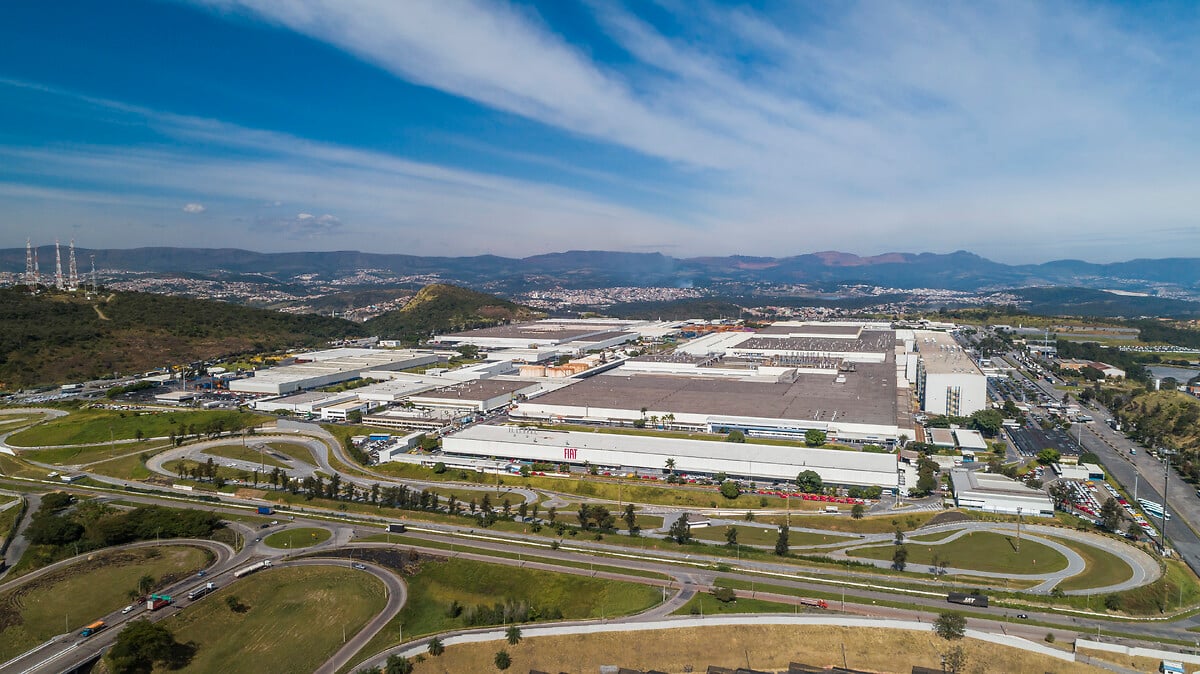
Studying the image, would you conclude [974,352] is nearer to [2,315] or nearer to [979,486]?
[979,486]

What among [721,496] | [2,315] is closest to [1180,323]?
[721,496]

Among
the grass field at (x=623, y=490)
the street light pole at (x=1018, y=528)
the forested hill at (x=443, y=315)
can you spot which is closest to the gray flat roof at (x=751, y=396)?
the street light pole at (x=1018, y=528)

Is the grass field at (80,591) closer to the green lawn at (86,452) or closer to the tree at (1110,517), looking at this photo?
the green lawn at (86,452)

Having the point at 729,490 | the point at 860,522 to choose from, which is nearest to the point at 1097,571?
the point at 860,522

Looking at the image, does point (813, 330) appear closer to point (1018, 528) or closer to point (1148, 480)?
point (1148, 480)

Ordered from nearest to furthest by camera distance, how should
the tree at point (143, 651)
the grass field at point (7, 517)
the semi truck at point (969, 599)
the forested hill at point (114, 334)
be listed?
the tree at point (143, 651)
the semi truck at point (969, 599)
the grass field at point (7, 517)
the forested hill at point (114, 334)

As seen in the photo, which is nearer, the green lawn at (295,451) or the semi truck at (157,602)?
the semi truck at (157,602)
